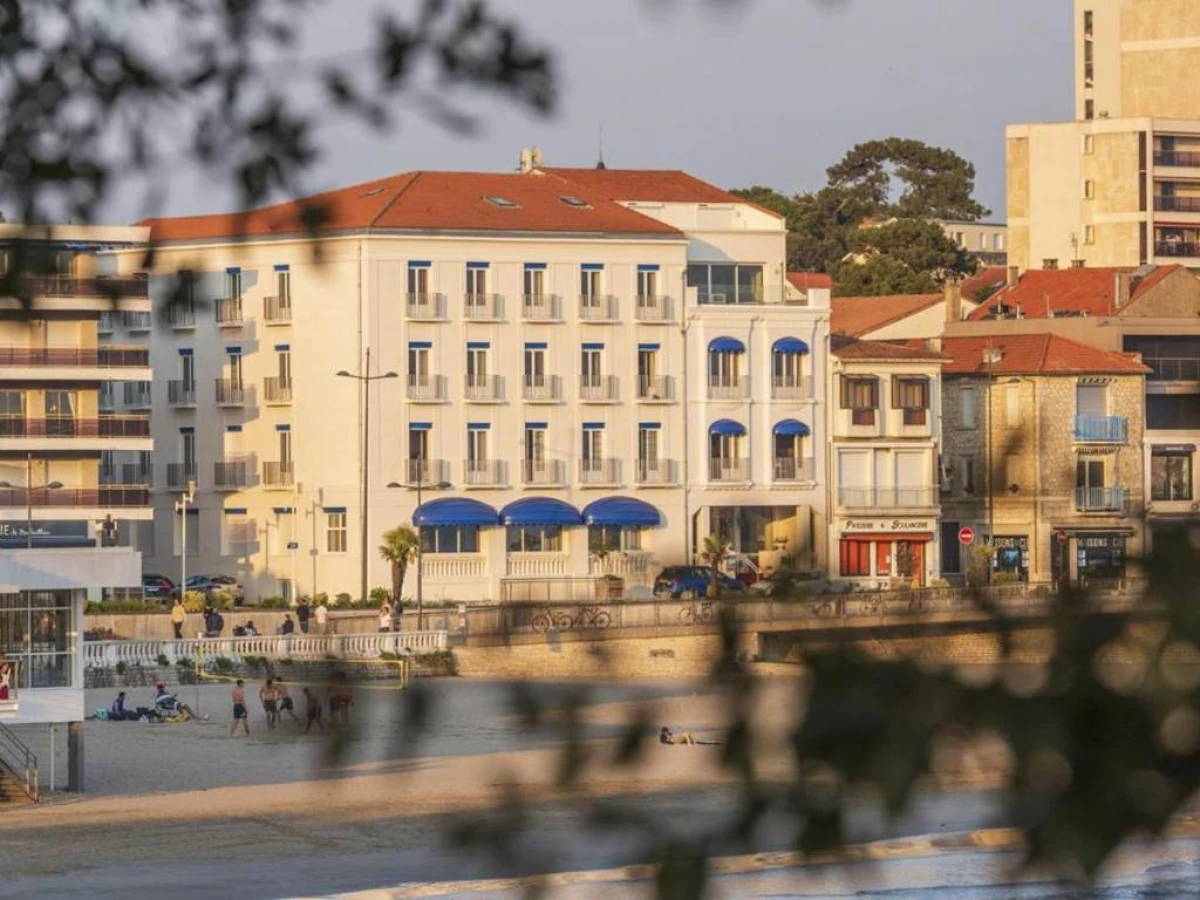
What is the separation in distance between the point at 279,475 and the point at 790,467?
12415 mm

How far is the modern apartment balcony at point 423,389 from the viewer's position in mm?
53969

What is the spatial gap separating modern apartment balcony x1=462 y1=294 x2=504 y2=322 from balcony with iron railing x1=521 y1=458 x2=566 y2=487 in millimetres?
3476

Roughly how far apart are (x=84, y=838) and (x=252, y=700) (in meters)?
15.7

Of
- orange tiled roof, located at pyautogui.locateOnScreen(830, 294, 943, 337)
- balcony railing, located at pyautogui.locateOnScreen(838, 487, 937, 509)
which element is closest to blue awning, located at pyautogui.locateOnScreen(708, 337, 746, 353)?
balcony railing, located at pyautogui.locateOnScreen(838, 487, 937, 509)

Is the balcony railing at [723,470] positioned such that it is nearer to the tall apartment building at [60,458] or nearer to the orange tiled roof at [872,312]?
the orange tiled roof at [872,312]

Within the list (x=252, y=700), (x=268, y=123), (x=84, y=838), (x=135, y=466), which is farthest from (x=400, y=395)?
(x=268, y=123)

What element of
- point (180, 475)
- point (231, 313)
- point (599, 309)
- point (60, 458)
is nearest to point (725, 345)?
point (599, 309)

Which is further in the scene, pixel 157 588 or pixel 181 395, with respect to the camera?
pixel 181 395

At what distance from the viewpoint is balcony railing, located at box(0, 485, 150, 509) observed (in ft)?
170

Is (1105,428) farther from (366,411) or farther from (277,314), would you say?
(277,314)

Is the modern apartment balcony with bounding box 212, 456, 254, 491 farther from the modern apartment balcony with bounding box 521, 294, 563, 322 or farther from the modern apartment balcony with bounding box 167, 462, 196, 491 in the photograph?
the modern apartment balcony with bounding box 521, 294, 563, 322

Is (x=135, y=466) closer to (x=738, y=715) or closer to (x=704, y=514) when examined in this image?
(x=704, y=514)

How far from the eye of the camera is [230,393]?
5525cm

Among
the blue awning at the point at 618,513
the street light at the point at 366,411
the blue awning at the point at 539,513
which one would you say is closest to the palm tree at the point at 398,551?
the street light at the point at 366,411
